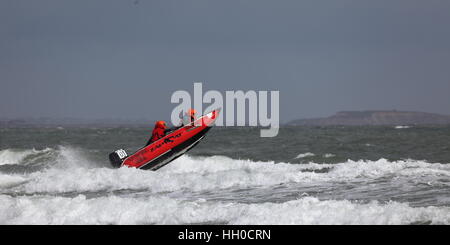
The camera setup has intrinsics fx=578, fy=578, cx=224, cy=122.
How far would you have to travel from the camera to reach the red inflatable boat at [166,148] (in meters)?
16.3

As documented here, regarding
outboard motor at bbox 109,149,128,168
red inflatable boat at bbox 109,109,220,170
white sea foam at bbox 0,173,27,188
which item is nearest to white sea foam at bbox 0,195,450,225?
white sea foam at bbox 0,173,27,188

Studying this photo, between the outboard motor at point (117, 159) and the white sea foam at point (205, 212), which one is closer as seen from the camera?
the white sea foam at point (205, 212)

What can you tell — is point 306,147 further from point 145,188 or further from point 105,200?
point 105,200

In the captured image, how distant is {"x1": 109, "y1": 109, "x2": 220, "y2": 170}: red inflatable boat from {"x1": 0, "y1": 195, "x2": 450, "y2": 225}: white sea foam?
4.90 meters

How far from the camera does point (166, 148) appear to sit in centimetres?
1647

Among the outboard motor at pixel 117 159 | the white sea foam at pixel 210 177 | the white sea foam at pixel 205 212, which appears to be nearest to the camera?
the white sea foam at pixel 205 212

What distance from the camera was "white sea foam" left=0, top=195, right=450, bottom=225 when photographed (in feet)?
28.8

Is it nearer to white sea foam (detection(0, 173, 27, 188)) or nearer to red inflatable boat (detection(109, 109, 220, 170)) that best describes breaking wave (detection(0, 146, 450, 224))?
white sea foam (detection(0, 173, 27, 188))

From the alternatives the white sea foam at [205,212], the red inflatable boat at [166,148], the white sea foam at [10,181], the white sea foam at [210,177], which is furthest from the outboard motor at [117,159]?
the white sea foam at [205,212]

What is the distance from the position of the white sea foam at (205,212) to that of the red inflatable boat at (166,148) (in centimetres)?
490

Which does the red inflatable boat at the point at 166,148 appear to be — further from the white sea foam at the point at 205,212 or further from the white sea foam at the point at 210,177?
the white sea foam at the point at 205,212

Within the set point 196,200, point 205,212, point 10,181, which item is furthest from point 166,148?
point 205,212
